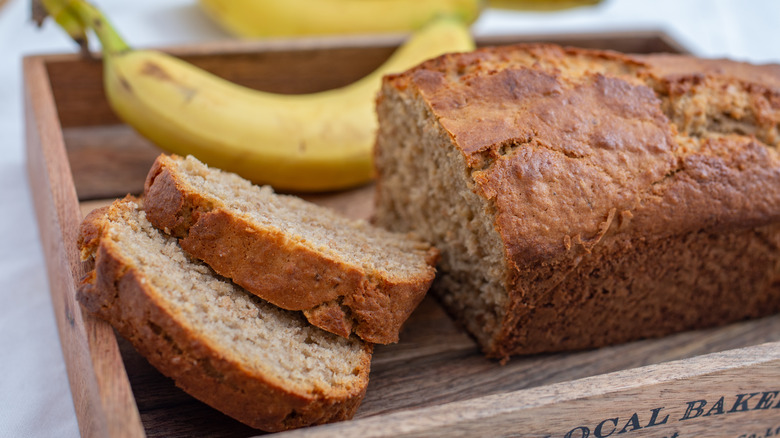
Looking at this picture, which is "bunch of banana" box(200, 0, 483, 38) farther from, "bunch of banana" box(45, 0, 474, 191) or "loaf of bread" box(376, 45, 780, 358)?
"loaf of bread" box(376, 45, 780, 358)

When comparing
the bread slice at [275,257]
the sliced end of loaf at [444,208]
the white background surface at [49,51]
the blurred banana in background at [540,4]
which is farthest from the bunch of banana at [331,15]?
the bread slice at [275,257]

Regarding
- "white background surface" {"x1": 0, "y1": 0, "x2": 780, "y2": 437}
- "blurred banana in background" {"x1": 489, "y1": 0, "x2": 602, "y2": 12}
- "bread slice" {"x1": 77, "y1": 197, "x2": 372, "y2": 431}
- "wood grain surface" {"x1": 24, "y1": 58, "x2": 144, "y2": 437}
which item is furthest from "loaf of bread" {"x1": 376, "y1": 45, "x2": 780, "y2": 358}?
"blurred banana in background" {"x1": 489, "y1": 0, "x2": 602, "y2": 12}

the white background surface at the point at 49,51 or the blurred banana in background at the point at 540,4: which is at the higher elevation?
the blurred banana in background at the point at 540,4

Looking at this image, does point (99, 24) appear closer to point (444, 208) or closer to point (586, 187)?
point (444, 208)

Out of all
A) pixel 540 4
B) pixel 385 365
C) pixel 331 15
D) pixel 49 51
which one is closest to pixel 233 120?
pixel 385 365

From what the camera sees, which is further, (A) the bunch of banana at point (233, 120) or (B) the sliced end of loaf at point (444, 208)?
(A) the bunch of banana at point (233, 120)

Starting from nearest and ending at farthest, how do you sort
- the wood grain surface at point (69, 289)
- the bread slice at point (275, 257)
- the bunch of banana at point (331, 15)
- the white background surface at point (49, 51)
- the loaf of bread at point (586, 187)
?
→ 1. the wood grain surface at point (69, 289)
2. the bread slice at point (275, 257)
3. the loaf of bread at point (586, 187)
4. the white background surface at point (49, 51)
5. the bunch of banana at point (331, 15)

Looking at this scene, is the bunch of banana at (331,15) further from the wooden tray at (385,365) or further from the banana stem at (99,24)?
the banana stem at (99,24)
